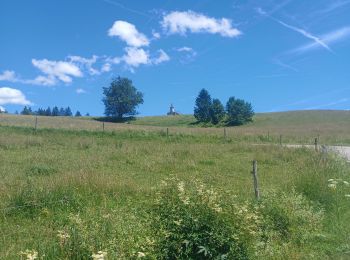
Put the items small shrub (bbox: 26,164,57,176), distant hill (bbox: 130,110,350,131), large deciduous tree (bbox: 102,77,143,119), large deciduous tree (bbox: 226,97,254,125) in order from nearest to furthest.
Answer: small shrub (bbox: 26,164,57,176) → distant hill (bbox: 130,110,350,131) → large deciduous tree (bbox: 226,97,254,125) → large deciduous tree (bbox: 102,77,143,119)

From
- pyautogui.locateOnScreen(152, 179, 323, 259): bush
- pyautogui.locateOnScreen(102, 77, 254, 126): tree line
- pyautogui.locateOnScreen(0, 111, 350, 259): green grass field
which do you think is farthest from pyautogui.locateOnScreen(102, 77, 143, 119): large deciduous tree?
pyautogui.locateOnScreen(152, 179, 323, 259): bush

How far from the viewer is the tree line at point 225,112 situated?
302ft

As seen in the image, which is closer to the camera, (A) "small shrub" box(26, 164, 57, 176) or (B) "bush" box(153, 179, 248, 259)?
→ (B) "bush" box(153, 179, 248, 259)

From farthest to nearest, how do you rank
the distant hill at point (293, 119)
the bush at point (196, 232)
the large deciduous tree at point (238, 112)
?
the large deciduous tree at point (238, 112)
the distant hill at point (293, 119)
the bush at point (196, 232)

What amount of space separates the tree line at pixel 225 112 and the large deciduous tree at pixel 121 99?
1565 centimetres

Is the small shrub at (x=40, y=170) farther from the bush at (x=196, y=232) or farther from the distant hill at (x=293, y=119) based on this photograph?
the distant hill at (x=293, y=119)

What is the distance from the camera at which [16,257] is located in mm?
6648

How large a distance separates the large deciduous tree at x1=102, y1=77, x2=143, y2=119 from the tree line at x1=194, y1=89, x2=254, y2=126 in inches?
616

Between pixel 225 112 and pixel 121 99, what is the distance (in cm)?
2399

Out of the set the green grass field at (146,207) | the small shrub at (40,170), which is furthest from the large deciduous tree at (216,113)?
the small shrub at (40,170)

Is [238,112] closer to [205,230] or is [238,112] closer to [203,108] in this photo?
[203,108]

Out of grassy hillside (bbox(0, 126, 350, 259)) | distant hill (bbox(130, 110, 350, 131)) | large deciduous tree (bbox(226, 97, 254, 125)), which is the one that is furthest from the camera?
large deciduous tree (bbox(226, 97, 254, 125))

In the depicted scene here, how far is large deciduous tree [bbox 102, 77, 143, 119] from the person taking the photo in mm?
102000

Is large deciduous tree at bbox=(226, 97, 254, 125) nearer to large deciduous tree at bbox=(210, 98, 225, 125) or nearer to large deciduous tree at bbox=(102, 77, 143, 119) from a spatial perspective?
large deciduous tree at bbox=(210, 98, 225, 125)
